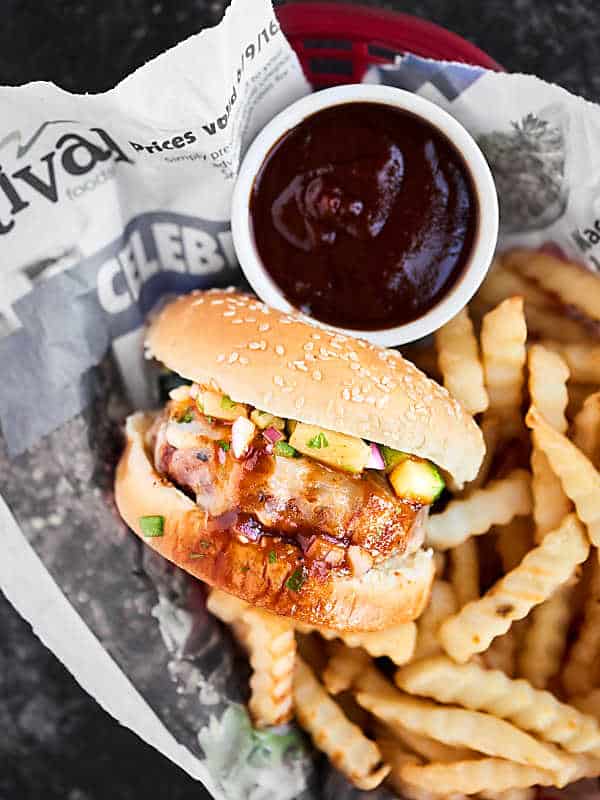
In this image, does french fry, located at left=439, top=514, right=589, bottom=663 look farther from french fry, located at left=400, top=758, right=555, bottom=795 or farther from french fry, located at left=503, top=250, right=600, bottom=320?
french fry, located at left=503, top=250, right=600, bottom=320

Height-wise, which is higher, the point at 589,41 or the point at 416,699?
the point at 589,41

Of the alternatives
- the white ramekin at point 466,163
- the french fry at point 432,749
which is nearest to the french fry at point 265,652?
the french fry at point 432,749

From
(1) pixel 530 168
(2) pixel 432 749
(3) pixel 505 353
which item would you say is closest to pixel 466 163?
(1) pixel 530 168

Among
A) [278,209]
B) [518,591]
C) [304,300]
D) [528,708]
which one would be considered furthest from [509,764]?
[278,209]

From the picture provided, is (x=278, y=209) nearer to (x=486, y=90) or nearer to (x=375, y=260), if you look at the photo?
(x=375, y=260)

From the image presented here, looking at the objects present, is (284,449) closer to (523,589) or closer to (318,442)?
(318,442)

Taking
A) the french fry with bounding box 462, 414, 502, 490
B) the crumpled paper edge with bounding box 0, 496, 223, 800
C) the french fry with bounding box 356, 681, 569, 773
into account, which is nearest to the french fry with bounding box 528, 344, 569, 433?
the french fry with bounding box 462, 414, 502, 490
